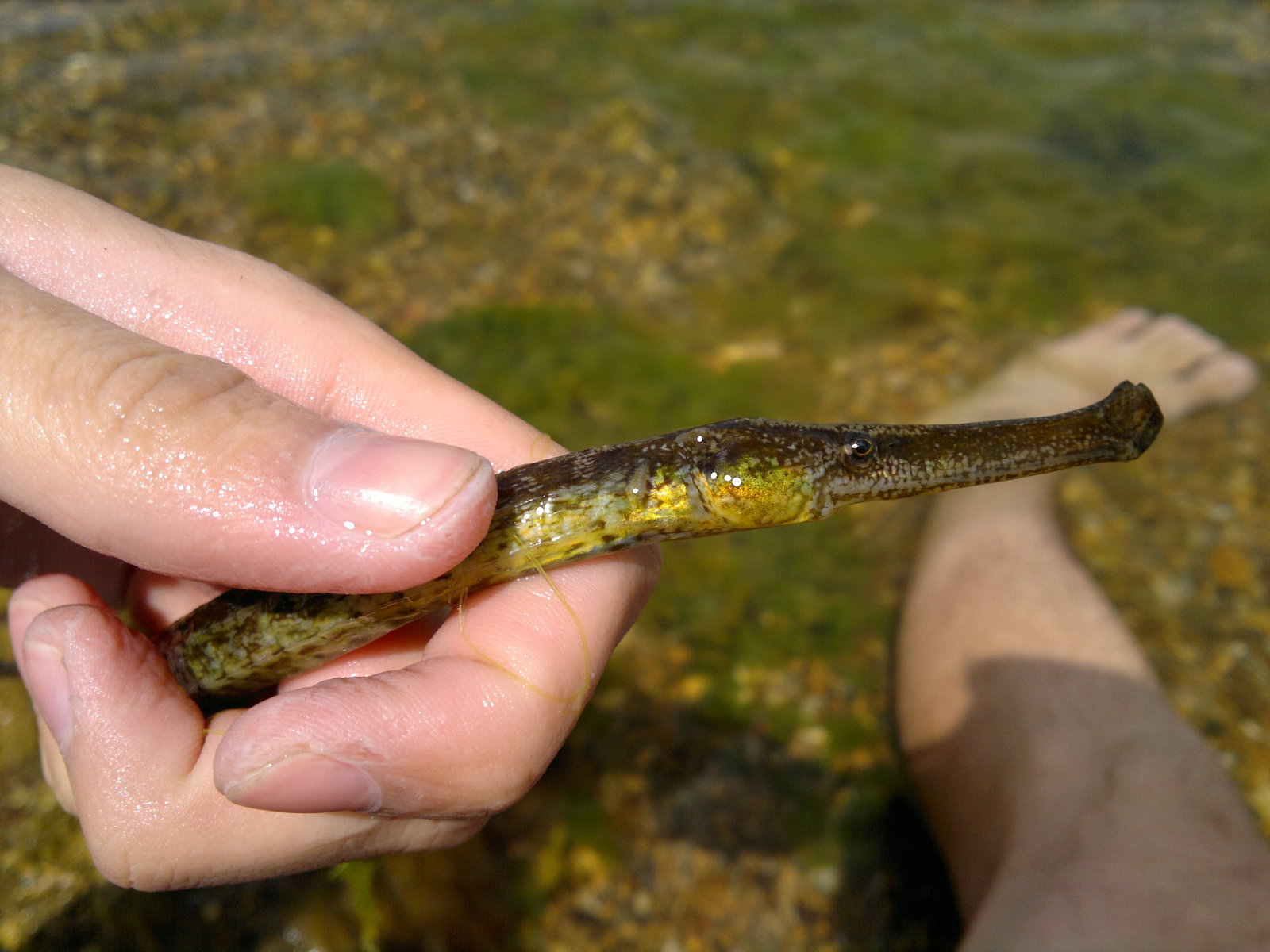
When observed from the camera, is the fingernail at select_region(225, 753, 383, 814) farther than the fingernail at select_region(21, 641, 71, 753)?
No

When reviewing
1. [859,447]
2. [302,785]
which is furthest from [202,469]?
[859,447]

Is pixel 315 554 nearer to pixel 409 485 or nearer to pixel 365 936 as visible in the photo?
pixel 409 485

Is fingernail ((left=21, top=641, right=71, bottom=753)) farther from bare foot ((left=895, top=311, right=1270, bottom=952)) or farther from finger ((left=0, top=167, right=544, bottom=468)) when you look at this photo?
bare foot ((left=895, top=311, right=1270, bottom=952))

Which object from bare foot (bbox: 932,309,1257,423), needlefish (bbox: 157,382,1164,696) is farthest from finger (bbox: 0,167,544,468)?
bare foot (bbox: 932,309,1257,423)

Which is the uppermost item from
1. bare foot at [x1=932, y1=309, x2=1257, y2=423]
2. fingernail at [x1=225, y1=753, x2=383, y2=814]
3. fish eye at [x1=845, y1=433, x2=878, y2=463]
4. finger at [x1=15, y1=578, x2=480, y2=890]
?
fish eye at [x1=845, y1=433, x2=878, y2=463]

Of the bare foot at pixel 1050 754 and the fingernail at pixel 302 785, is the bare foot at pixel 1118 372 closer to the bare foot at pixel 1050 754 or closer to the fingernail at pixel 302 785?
the bare foot at pixel 1050 754

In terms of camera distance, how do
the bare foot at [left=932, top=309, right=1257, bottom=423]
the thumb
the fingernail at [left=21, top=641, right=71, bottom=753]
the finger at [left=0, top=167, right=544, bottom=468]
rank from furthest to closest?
the bare foot at [left=932, top=309, right=1257, bottom=423]
the finger at [left=0, top=167, right=544, bottom=468]
the fingernail at [left=21, top=641, right=71, bottom=753]
the thumb

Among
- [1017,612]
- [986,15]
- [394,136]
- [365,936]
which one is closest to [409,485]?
[365,936]

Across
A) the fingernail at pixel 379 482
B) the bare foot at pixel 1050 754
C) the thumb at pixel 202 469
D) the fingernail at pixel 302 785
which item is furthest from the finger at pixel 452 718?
the bare foot at pixel 1050 754
